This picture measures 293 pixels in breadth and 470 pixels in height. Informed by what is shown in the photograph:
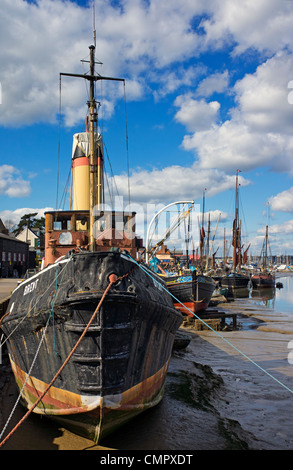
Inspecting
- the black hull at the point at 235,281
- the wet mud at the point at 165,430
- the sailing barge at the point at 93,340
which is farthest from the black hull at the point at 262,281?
the sailing barge at the point at 93,340

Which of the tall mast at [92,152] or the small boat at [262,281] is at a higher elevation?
the tall mast at [92,152]

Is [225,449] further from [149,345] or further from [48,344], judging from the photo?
[48,344]

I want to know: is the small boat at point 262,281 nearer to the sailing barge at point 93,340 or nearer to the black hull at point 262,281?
the black hull at point 262,281

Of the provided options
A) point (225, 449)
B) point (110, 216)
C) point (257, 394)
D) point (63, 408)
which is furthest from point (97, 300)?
point (257, 394)

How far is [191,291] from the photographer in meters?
20.8

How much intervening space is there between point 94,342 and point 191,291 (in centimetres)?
1622

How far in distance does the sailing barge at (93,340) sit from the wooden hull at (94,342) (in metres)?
0.01

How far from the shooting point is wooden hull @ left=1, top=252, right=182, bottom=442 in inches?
202

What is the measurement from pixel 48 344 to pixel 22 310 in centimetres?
114

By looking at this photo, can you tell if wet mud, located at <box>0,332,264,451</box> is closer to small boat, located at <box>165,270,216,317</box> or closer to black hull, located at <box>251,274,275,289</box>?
small boat, located at <box>165,270,216,317</box>

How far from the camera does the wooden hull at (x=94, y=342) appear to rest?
5.12 meters

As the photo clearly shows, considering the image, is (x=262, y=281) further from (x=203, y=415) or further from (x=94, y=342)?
(x=94, y=342)

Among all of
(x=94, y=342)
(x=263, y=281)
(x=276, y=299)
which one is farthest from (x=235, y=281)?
(x=94, y=342)

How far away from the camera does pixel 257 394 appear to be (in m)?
8.44
